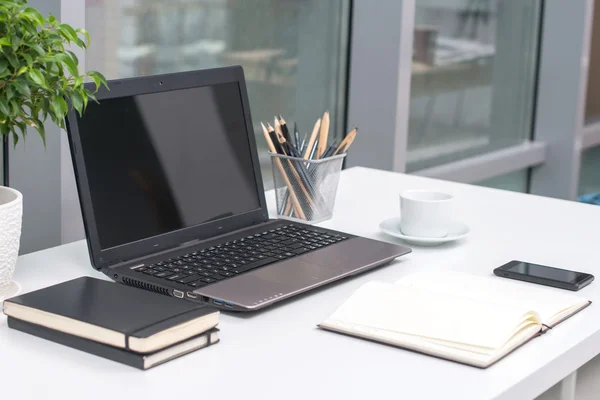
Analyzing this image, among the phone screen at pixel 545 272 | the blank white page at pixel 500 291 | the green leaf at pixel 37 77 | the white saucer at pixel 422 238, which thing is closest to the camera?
the green leaf at pixel 37 77

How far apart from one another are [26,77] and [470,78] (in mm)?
2031

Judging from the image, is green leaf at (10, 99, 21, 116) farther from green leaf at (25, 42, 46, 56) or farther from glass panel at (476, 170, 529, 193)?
glass panel at (476, 170, 529, 193)

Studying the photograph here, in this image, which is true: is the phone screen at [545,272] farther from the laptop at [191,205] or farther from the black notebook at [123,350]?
the black notebook at [123,350]

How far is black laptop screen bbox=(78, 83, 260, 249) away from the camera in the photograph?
3.52ft

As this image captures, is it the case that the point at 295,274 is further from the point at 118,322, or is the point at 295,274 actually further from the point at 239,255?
the point at 118,322

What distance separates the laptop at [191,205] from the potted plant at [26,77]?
0.10m

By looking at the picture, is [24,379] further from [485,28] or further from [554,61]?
[554,61]

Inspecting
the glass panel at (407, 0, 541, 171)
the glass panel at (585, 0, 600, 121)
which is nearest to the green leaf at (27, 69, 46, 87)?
the glass panel at (407, 0, 541, 171)

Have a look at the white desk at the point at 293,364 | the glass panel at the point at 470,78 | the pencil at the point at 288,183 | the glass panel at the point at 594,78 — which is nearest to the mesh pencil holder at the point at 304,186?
the pencil at the point at 288,183

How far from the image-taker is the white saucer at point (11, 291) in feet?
3.17

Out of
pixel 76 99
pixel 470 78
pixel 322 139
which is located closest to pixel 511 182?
pixel 470 78

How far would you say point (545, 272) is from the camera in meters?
1.11

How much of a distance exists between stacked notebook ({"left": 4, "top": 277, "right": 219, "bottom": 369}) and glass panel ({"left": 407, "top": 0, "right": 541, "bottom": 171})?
1.68 m

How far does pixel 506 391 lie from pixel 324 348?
0.61 feet
